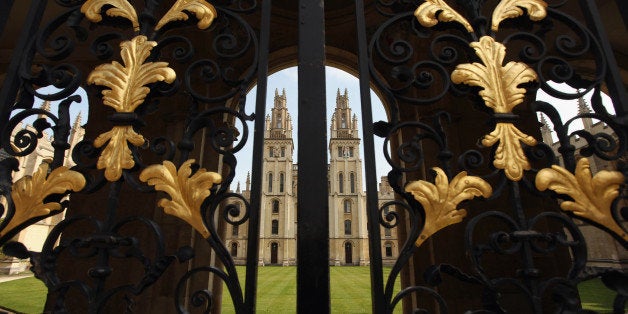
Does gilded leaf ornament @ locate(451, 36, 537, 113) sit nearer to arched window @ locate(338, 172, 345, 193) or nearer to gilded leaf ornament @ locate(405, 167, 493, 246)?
gilded leaf ornament @ locate(405, 167, 493, 246)

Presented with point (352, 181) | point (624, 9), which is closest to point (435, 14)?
point (624, 9)

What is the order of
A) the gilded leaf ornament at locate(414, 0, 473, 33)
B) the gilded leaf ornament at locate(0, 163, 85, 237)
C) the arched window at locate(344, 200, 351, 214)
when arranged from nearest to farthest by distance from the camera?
the gilded leaf ornament at locate(0, 163, 85, 237) < the gilded leaf ornament at locate(414, 0, 473, 33) < the arched window at locate(344, 200, 351, 214)

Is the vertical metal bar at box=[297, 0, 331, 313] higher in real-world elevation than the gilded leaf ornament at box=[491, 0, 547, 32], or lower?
lower

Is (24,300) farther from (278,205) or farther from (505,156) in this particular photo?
(278,205)

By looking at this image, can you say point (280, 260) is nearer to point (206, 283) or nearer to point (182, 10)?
point (206, 283)

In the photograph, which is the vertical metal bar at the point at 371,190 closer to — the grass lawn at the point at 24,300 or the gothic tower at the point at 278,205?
the grass lawn at the point at 24,300

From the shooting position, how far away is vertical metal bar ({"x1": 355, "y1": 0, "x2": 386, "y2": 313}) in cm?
135

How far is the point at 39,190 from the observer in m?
1.46

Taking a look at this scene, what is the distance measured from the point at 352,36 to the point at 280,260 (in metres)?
48.9

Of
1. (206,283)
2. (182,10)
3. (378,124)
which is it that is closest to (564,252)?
(378,124)

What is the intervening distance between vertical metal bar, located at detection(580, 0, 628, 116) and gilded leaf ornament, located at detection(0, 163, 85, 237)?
2.51m

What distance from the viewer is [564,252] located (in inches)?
178

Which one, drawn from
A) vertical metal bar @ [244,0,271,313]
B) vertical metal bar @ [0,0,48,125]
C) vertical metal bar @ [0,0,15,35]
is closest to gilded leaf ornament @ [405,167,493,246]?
vertical metal bar @ [244,0,271,313]

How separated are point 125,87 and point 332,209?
51617 mm
